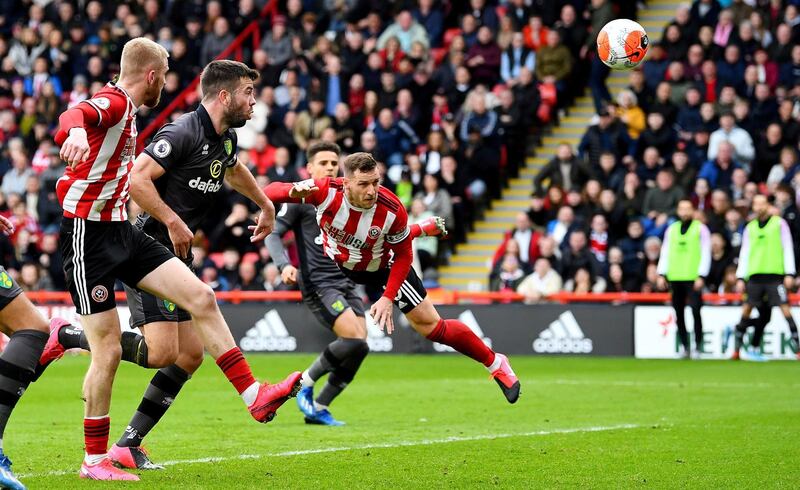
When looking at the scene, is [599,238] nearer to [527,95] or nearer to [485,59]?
[527,95]

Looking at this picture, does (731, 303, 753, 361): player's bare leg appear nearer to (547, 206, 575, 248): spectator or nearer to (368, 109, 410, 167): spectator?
(547, 206, 575, 248): spectator

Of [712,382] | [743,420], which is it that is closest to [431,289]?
[712,382]

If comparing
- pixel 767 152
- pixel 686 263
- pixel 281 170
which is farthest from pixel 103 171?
pixel 281 170

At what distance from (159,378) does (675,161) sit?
13.5 m

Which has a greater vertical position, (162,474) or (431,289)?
(162,474)

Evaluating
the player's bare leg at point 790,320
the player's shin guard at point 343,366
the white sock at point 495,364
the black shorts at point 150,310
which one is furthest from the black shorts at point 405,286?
the player's bare leg at point 790,320

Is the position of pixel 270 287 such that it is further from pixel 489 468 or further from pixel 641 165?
pixel 489 468

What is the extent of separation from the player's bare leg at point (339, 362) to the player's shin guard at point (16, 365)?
4.12 meters

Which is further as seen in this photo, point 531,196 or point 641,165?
point 531,196

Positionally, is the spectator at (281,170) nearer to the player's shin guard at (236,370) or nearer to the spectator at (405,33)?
the spectator at (405,33)

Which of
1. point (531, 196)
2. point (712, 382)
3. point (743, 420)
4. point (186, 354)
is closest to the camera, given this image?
point (186, 354)

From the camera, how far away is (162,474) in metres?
7.50

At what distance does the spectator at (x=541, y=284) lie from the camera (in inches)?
787

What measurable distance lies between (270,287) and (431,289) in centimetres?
272
